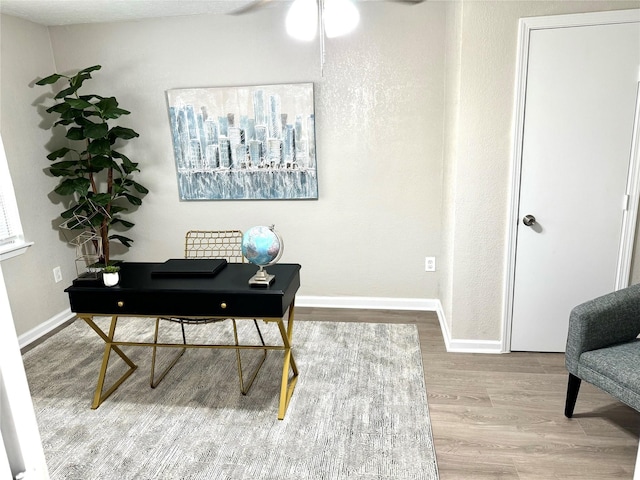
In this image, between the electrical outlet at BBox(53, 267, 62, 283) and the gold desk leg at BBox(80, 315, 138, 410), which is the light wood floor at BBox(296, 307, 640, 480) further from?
the electrical outlet at BBox(53, 267, 62, 283)

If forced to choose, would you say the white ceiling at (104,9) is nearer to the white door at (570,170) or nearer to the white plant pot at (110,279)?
the white plant pot at (110,279)

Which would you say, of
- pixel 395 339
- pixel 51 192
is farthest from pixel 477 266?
pixel 51 192

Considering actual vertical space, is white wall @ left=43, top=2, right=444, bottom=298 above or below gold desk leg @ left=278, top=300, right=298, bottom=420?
above

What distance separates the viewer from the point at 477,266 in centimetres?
299

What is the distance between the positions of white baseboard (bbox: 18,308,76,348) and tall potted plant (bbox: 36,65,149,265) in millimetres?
690

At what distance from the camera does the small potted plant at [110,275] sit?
244 centimetres

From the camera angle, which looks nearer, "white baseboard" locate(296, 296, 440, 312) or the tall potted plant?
the tall potted plant

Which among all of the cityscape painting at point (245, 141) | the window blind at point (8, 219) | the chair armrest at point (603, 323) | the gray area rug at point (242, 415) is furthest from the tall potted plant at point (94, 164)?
the chair armrest at point (603, 323)

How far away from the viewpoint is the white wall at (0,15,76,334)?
11.0 feet

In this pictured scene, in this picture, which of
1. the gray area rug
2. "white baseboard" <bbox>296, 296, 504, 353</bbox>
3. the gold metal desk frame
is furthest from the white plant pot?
"white baseboard" <bbox>296, 296, 504, 353</bbox>

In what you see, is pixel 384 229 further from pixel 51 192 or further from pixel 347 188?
pixel 51 192

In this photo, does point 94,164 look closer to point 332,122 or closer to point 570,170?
point 332,122

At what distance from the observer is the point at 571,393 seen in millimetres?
2330

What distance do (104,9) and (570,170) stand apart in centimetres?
349
